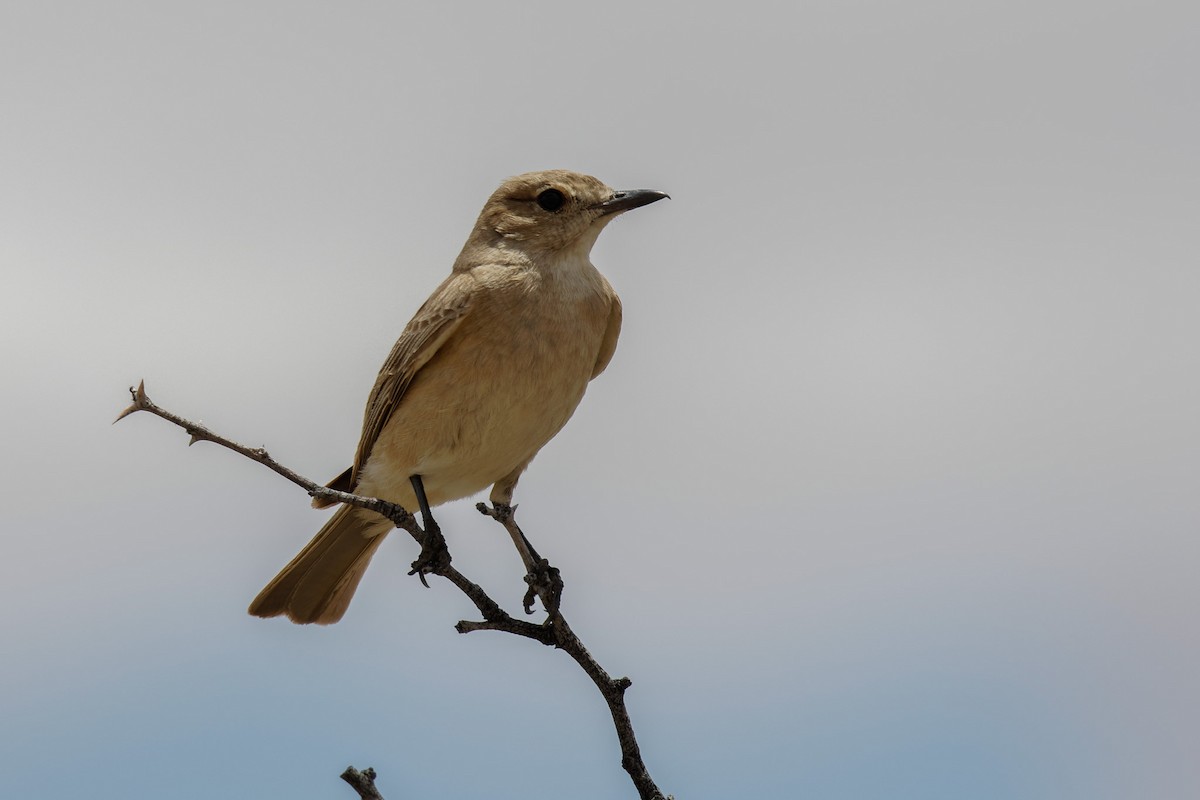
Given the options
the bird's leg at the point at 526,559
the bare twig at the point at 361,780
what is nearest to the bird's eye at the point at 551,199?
the bird's leg at the point at 526,559

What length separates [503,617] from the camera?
484 centimetres

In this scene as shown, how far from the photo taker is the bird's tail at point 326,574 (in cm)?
761

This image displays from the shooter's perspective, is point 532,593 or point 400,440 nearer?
point 532,593

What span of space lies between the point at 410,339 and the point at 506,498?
103cm

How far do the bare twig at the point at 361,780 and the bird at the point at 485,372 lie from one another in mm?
2546

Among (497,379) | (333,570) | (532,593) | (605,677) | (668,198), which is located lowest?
(605,677)

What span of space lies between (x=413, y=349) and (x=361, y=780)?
3253mm

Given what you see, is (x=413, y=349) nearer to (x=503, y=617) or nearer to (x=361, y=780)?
(x=503, y=617)

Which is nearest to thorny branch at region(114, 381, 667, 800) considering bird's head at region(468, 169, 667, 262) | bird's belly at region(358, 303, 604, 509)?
bird's belly at region(358, 303, 604, 509)

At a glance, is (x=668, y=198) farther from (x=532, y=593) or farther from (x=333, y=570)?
(x=333, y=570)

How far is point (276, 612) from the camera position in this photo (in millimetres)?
7668

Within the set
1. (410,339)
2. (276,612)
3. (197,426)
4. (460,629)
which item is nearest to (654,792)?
(460,629)

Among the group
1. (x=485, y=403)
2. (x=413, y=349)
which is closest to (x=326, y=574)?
(x=413, y=349)

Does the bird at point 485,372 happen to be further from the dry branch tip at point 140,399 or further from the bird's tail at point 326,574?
the dry branch tip at point 140,399
